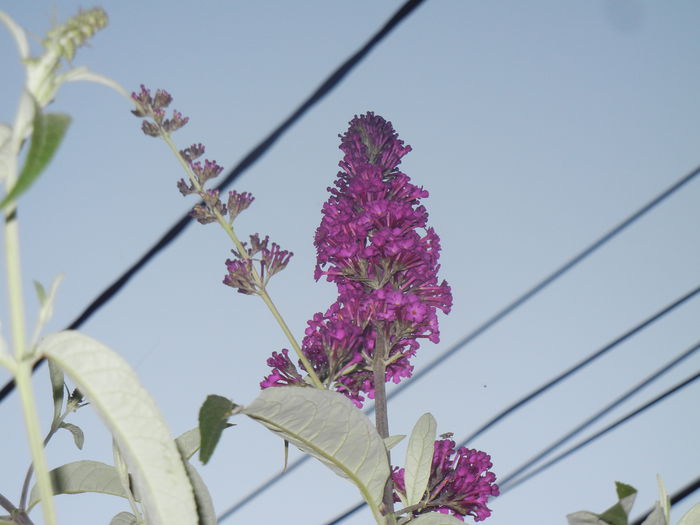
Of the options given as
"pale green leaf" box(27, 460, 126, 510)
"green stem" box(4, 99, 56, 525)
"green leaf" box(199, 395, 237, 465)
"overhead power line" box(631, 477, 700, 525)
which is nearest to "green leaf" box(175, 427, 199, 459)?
"pale green leaf" box(27, 460, 126, 510)

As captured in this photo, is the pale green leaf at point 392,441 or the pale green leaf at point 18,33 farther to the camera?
the pale green leaf at point 392,441

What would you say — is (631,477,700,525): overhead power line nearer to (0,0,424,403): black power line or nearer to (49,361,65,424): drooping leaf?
(0,0,424,403): black power line

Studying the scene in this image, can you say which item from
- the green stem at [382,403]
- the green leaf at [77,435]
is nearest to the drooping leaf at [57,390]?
the green leaf at [77,435]

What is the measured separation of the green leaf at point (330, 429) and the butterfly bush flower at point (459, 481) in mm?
211

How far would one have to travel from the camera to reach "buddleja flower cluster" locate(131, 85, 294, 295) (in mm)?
717

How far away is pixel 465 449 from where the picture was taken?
0.67 metres

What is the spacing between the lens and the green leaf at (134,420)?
244mm

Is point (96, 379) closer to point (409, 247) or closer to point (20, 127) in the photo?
point (20, 127)

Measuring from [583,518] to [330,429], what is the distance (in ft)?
0.46

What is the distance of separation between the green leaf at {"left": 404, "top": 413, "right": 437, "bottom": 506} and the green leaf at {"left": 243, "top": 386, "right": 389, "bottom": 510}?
0.11m

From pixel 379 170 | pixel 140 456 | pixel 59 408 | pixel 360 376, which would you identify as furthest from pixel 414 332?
pixel 140 456

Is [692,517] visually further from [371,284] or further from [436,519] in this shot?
[371,284]

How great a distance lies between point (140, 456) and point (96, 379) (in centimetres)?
3

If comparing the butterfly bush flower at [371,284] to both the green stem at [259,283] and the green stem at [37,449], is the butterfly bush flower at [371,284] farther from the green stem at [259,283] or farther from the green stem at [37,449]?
the green stem at [37,449]
